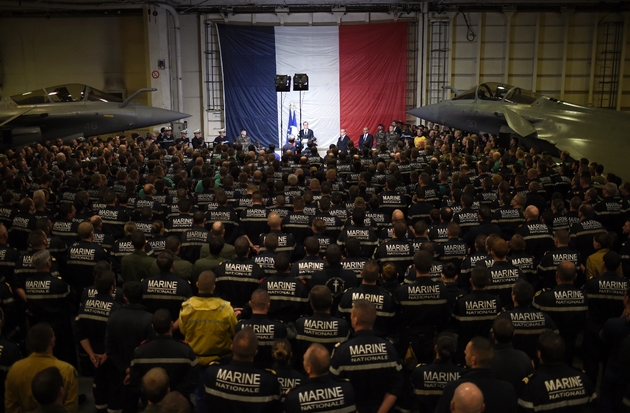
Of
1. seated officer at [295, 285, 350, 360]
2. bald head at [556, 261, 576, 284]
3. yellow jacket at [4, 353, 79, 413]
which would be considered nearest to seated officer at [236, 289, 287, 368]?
seated officer at [295, 285, 350, 360]

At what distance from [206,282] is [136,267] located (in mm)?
1800

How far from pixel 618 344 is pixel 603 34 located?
69.4 feet

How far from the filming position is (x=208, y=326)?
16.9ft

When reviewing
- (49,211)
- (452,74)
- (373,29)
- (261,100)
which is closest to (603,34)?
(452,74)

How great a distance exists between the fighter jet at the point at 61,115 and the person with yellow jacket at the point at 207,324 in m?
12.7

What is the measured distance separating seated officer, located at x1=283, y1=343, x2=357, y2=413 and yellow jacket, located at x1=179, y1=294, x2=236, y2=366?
1391mm

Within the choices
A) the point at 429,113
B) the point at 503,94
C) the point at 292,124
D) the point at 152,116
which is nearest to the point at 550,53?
the point at 429,113

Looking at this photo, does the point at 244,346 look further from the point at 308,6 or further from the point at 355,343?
the point at 308,6

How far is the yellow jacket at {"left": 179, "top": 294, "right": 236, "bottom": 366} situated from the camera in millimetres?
5148

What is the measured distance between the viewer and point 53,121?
53.4 feet

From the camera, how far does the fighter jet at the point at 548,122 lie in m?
13.4

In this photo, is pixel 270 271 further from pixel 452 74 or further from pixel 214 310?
pixel 452 74

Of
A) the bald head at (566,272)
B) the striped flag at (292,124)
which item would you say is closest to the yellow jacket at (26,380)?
the bald head at (566,272)

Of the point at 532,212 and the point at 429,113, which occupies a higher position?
the point at 429,113
